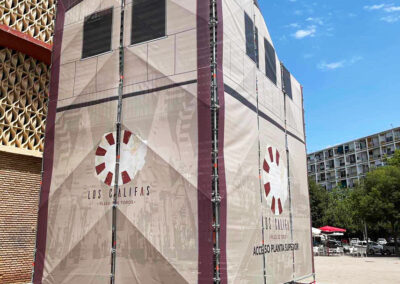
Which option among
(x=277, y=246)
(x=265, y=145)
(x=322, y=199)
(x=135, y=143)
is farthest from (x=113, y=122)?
(x=322, y=199)

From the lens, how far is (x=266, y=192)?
7.45m

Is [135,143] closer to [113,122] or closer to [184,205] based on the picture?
[113,122]

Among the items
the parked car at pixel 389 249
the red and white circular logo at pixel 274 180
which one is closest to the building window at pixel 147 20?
the red and white circular logo at pixel 274 180

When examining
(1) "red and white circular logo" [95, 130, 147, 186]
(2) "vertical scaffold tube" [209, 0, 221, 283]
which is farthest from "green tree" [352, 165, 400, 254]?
(1) "red and white circular logo" [95, 130, 147, 186]

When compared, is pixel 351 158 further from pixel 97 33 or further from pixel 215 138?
pixel 215 138

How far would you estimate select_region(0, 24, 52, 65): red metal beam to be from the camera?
10.8 m

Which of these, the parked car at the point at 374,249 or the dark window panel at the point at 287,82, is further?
the parked car at the point at 374,249

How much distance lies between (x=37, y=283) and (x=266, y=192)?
14.9 feet

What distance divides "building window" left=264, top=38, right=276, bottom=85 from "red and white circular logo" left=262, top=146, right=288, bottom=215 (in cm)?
171

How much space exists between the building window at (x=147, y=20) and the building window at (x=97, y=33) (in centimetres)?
58

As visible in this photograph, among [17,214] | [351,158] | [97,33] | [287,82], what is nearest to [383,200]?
[287,82]

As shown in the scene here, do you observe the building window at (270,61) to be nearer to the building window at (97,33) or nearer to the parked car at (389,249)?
the building window at (97,33)

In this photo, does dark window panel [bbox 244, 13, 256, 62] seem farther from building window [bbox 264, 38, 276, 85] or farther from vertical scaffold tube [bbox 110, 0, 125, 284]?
vertical scaffold tube [bbox 110, 0, 125, 284]

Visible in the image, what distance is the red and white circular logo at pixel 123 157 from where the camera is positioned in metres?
6.29
